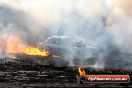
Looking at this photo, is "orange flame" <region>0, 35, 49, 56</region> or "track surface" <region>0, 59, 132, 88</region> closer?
"track surface" <region>0, 59, 132, 88</region>

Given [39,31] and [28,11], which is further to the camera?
[39,31]

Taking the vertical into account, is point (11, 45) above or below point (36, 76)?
above

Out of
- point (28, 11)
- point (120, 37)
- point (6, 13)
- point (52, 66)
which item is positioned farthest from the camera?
point (6, 13)

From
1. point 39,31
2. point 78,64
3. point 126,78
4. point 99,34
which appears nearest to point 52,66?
point 78,64

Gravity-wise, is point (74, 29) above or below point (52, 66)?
above

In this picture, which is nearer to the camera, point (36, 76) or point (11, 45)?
point (36, 76)

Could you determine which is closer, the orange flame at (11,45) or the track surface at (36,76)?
the track surface at (36,76)

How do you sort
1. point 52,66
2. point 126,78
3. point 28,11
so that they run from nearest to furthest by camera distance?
point 126,78 < point 52,66 < point 28,11

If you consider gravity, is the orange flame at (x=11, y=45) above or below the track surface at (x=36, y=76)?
above

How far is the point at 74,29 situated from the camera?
91.6 feet

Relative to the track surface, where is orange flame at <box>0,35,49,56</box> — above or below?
above

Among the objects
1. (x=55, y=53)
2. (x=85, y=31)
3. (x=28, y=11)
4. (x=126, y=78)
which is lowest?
(x=126, y=78)

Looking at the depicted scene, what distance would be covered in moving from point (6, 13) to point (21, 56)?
907cm

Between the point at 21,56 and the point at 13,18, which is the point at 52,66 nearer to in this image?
the point at 21,56
